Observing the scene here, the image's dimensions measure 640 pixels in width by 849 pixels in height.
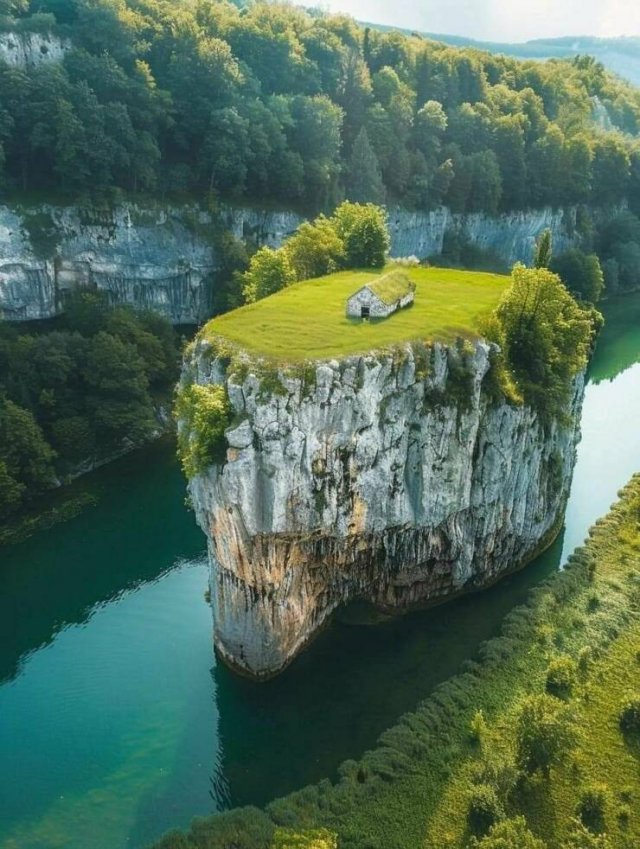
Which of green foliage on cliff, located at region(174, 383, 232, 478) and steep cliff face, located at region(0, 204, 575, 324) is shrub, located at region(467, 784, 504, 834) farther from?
steep cliff face, located at region(0, 204, 575, 324)

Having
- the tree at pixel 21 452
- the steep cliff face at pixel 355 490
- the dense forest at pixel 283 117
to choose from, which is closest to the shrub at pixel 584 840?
the steep cliff face at pixel 355 490

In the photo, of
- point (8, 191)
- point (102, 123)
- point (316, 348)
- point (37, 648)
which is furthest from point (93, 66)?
point (37, 648)

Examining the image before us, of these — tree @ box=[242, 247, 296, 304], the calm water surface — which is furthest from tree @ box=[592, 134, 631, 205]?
tree @ box=[242, 247, 296, 304]

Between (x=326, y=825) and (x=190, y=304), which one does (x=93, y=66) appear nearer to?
(x=190, y=304)

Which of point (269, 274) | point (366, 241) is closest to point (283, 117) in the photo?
point (366, 241)

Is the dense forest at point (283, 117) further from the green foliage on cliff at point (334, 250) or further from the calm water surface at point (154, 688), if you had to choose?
the calm water surface at point (154, 688)

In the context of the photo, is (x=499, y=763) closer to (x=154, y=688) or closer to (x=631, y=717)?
(x=631, y=717)
